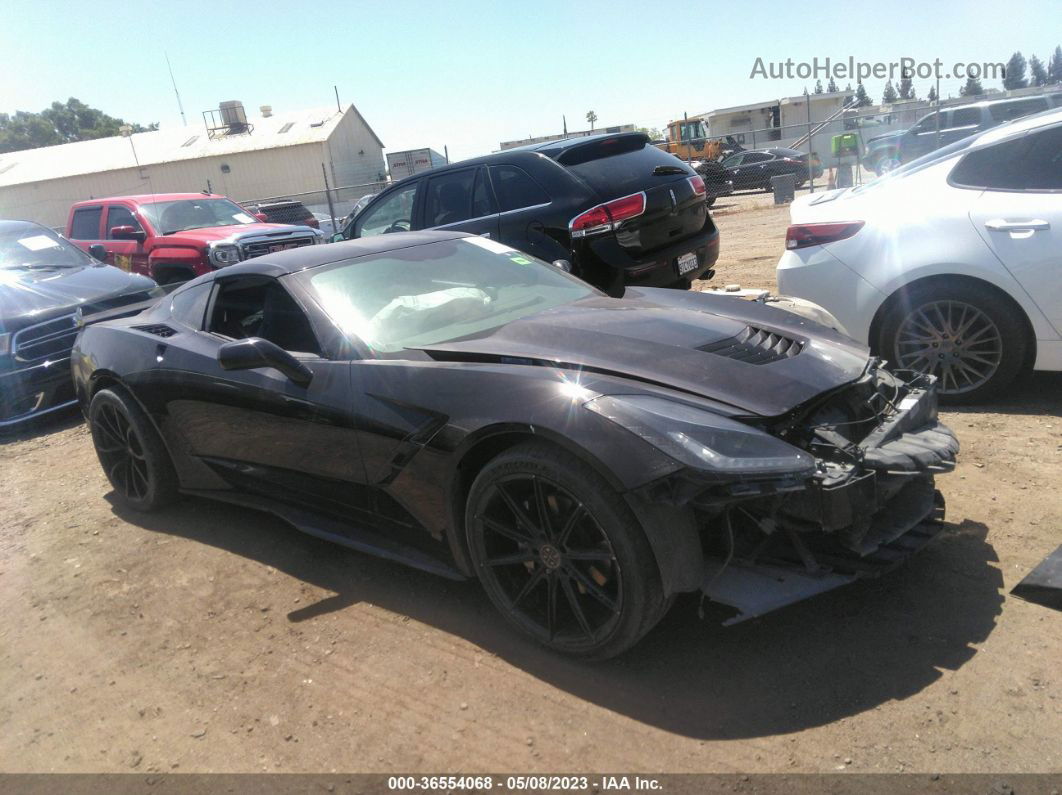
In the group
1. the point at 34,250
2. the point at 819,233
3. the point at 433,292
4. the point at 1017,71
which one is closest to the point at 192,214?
the point at 34,250

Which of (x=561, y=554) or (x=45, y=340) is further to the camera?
(x=45, y=340)

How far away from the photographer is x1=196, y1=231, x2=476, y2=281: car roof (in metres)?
3.82

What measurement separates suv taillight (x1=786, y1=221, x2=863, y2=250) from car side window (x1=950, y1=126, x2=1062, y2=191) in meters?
0.60

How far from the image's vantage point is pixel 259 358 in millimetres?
3326

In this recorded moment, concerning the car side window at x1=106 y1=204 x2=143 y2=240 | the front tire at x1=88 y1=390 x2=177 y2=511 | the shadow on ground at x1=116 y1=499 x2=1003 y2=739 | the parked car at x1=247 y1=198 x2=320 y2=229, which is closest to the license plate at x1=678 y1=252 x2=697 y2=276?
the shadow on ground at x1=116 y1=499 x2=1003 y2=739

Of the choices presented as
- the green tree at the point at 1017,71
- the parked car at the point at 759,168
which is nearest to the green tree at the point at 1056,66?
the green tree at the point at 1017,71

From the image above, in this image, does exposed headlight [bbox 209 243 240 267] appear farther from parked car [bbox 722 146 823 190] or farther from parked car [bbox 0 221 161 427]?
parked car [bbox 722 146 823 190]

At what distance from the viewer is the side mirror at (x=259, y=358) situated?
10.9 ft

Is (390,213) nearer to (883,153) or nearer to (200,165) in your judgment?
(883,153)

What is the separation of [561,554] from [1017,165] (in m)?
A: 3.65

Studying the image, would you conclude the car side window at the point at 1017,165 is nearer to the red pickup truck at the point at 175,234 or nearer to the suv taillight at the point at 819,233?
the suv taillight at the point at 819,233

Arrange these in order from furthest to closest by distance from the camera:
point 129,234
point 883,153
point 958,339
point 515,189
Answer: point 883,153 → point 129,234 → point 515,189 → point 958,339

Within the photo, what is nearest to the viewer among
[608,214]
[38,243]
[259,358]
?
[259,358]

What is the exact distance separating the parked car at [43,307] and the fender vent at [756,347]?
14.3 ft
